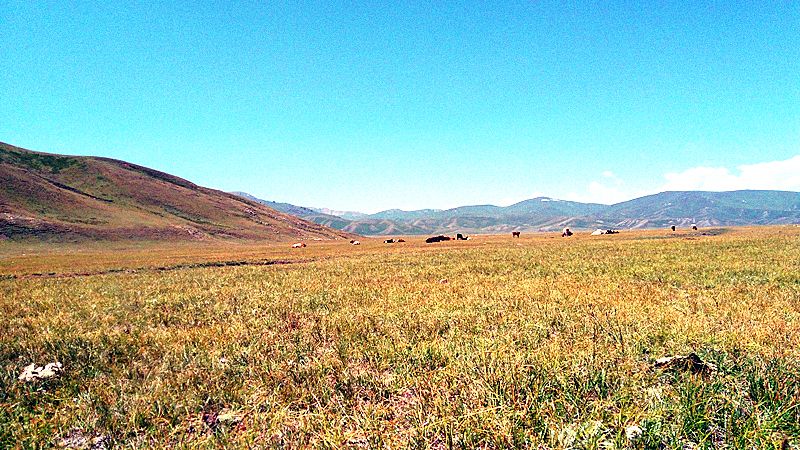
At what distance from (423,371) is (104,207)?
170 meters

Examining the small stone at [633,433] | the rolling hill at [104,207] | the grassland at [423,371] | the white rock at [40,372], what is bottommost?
the white rock at [40,372]

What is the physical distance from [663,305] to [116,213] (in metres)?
164

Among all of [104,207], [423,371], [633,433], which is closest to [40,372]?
[423,371]

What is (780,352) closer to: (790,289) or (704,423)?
(704,423)

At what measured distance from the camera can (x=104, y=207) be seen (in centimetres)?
13688

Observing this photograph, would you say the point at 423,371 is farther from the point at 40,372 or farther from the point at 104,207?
the point at 104,207

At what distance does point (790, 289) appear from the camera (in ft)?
40.1

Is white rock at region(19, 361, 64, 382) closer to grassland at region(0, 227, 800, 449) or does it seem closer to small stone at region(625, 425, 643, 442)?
grassland at region(0, 227, 800, 449)

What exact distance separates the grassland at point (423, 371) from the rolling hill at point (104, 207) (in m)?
124

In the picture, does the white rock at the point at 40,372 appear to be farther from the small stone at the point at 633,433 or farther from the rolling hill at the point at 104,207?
the rolling hill at the point at 104,207

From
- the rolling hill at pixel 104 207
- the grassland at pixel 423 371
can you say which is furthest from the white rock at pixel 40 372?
the rolling hill at pixel 104 207

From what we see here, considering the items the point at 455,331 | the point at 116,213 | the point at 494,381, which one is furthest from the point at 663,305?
the point at 116,213

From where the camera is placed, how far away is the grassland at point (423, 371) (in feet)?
13.9

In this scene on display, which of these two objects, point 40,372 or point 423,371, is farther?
point 40,372
